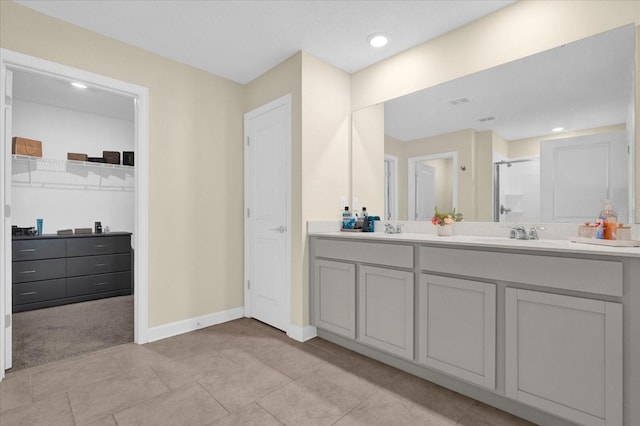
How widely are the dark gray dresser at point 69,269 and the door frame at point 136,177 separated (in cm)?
185

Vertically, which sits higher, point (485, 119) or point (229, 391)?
point (485, 119)

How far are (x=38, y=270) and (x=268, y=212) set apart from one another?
288cm

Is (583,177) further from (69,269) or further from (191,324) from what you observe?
(69,269)

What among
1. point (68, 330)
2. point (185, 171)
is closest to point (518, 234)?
point (185, 171)

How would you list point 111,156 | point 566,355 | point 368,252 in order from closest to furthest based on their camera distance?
point 566,355 < point 368,252 < point 111,156

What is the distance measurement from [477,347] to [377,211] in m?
1.44

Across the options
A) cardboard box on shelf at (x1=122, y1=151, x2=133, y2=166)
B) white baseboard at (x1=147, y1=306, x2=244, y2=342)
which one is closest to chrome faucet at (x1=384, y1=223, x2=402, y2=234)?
white baseboard at (x1=147, y1=306, x2=244, y2=342)

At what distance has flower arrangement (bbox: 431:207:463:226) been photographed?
2.38 metres

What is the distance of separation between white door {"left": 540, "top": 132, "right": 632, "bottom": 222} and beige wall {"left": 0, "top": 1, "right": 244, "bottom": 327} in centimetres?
268

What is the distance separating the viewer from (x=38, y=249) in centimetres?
371

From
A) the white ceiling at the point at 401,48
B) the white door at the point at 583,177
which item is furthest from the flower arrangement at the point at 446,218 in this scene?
the white ceiling at the point at 401,48

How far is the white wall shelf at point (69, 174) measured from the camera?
394 cm

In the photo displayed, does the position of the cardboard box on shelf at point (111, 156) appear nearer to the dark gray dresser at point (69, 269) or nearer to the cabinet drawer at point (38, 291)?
the dark gray dresser at point (69, 269)

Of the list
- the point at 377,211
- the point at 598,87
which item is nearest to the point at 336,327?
the point at 377,211
